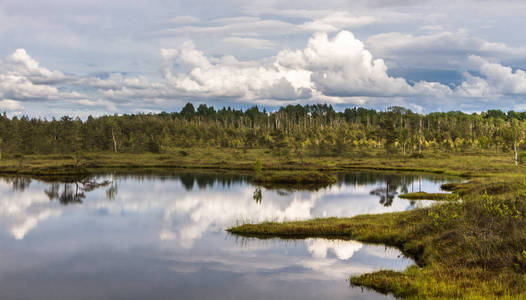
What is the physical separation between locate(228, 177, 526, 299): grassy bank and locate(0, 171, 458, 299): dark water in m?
1.84

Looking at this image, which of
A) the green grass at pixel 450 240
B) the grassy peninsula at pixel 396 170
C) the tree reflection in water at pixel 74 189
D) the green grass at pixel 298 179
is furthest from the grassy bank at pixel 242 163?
the green grass at pixel 450 240

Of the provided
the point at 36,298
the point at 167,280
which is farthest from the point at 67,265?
the point at 167,280

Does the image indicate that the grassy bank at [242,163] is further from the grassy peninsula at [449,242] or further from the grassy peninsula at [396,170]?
the grassy peninsula at [449,242]

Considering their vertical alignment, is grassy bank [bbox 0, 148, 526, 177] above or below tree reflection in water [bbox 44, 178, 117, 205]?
above

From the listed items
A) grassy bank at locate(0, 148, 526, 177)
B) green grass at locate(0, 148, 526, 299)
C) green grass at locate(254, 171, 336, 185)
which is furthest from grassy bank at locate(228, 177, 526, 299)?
grassy bank at locate(0, 148, 526, 177)

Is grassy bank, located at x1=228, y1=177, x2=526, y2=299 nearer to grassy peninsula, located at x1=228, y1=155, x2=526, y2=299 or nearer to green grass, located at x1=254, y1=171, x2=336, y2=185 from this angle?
grassy peninsula, located at x1=228, y1=155, x2=526, y2=299

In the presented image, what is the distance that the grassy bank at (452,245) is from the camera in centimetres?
2272

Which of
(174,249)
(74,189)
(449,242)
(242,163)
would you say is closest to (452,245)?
(449,242)

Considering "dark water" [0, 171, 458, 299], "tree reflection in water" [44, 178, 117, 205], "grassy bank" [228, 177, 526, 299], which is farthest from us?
"tree reflection in water" [44, 178, 117, 205]

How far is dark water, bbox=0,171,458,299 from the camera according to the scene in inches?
1091

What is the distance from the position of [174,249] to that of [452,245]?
22380mm

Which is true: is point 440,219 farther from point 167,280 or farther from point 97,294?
point 97,294

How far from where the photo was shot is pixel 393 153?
162 meters

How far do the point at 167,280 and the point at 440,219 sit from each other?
70.5 feet
